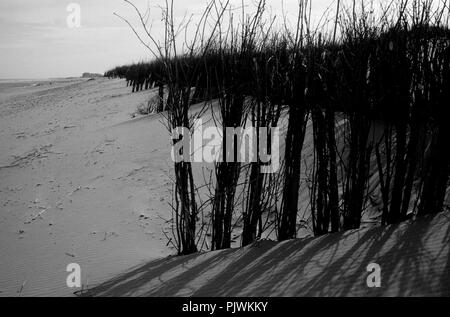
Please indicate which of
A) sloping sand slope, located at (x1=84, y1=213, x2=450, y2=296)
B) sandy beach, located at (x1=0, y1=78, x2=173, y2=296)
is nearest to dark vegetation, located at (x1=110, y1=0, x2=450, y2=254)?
sloping sand slope, located at (x1=84, y1=213, x2=450, y2=296)

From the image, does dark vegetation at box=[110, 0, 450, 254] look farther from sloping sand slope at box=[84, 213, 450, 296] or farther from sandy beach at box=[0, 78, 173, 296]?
sandy beach at box=[0, 78, 173, 296]

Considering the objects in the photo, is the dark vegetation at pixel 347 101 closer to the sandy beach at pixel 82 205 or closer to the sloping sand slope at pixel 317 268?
the sloping sand slope at pixel 317 268

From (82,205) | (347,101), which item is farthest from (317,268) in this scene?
(82,205)

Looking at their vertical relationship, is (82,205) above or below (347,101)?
below

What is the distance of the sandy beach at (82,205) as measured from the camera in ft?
8.13

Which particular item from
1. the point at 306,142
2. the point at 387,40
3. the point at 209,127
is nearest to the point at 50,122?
the point at 209,127

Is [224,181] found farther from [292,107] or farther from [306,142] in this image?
[306,142]

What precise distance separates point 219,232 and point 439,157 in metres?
1.54

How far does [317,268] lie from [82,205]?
273 cm

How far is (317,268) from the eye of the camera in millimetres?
1712

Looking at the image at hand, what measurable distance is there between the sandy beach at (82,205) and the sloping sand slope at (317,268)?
1.65 ft

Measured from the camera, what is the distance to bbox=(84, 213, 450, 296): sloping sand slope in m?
1.48

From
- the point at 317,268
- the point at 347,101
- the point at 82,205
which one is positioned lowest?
the point at 82,205

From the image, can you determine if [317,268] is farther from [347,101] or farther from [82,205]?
[82,205]
